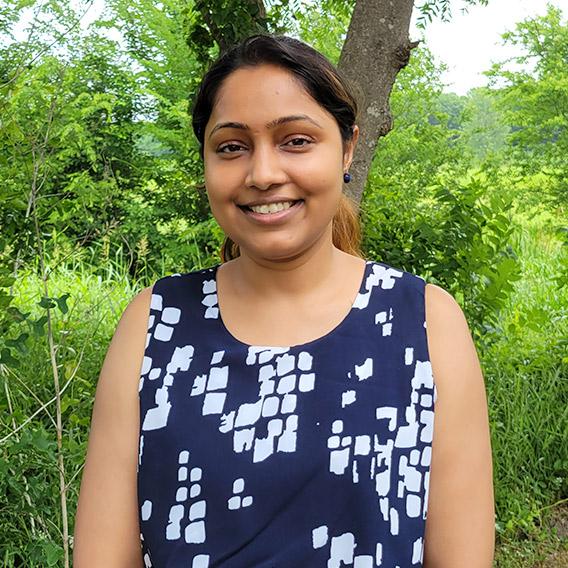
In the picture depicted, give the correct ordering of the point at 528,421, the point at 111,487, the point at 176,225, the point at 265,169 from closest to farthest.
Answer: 1. the point at 265,169
2. the point at 111,487
3. the point at 528,421
4. the point at 176,225

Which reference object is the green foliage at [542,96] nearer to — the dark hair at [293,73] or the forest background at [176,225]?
the forest background at [176,225]

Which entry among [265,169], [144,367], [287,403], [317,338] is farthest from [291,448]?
[265,169]

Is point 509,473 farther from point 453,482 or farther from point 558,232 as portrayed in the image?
point 453,482

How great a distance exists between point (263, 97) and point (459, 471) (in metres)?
0.71

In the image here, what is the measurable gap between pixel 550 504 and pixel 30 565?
2193 millimetres

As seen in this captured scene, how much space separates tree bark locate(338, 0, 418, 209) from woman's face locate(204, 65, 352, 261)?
5.12 feet

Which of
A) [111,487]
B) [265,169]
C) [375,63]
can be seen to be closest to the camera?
[265,169]

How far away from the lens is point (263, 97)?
1.57 m

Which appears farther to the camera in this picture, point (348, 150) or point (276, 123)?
point (348, 150)

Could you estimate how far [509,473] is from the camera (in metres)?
4.04

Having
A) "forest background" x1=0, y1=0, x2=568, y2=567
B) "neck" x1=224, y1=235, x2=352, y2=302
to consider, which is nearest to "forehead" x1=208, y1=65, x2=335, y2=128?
"neck" x1=224, y1=235, x2=352, y2=302

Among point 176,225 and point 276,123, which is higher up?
point 176,225

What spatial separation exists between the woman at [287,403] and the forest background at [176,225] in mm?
766

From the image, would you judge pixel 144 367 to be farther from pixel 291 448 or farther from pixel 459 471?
pixel 459 471
